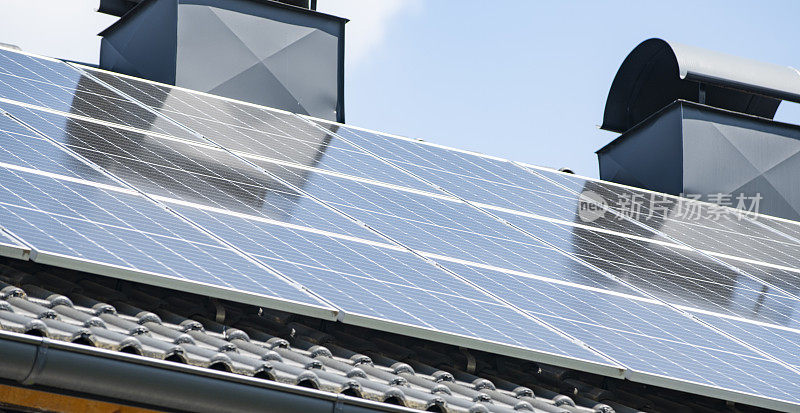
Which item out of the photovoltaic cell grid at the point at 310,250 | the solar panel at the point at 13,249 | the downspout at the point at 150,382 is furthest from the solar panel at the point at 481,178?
the solar panel at the point at 13,249

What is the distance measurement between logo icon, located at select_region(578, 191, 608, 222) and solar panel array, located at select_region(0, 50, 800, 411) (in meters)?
0.12

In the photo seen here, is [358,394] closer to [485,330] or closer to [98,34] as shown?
[485,330]

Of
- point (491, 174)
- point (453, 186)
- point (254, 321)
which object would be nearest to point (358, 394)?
point (254, 321)

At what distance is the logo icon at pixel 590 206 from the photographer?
47.2ft

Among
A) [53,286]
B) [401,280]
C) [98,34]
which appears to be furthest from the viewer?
[98,34]

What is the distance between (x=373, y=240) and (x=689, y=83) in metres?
10.7

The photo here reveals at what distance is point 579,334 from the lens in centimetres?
960

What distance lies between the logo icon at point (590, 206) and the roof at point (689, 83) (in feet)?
12.1

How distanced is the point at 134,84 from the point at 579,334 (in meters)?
7.83

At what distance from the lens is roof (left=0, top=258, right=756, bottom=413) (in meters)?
7.04

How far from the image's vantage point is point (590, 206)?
49.4 feet

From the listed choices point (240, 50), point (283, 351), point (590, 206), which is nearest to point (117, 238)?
point (283, 351)

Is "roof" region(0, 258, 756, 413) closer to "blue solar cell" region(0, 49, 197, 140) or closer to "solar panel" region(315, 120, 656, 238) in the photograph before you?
"blue solar cell" region(0, 49, 197, 140)

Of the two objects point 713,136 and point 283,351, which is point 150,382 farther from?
point 713,136
